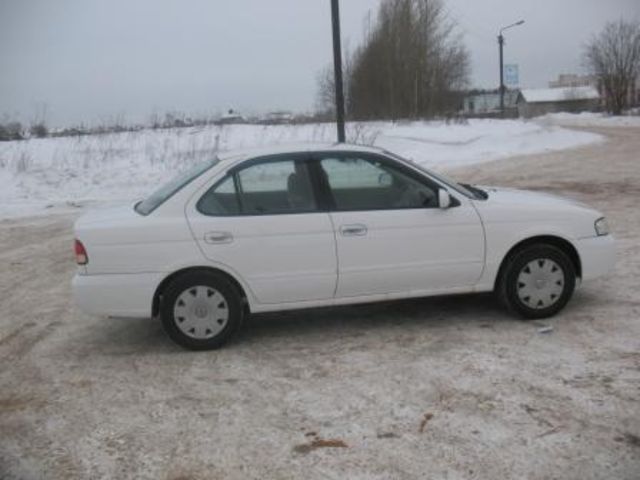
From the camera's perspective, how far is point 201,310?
5.58 m

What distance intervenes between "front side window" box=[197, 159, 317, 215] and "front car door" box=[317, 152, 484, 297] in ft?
0.63

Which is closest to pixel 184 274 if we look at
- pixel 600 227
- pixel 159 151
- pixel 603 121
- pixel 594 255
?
pixel 594 255

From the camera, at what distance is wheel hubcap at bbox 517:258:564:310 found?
19.4 ft

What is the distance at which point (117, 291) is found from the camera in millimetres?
5504

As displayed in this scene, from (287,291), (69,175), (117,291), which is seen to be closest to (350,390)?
(287,291)

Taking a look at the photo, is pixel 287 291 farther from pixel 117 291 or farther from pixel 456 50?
pixel 456 50

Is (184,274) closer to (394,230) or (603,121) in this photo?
(394,230)

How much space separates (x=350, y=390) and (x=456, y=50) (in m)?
43.4

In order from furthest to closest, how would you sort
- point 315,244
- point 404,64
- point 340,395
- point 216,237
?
1. point 404,64
2. point 315,244
3. point 216,237
4. point 340,395

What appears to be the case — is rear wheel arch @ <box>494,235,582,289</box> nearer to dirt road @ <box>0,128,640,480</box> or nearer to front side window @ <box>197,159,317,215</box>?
dirt road @ <box>0,128,640,480</box>

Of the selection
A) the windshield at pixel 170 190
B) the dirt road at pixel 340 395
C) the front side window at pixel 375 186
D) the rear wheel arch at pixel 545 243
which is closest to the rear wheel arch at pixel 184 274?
the dirt road at pixel 340 395

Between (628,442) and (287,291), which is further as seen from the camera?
(287,291)

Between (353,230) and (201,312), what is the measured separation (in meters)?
1.32

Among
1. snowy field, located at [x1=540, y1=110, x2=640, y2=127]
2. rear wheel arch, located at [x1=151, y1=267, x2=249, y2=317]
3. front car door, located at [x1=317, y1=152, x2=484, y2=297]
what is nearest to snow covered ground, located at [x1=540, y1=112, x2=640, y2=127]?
snowy field, located at [x1=540, y1=110, x2=640, y2=127]
